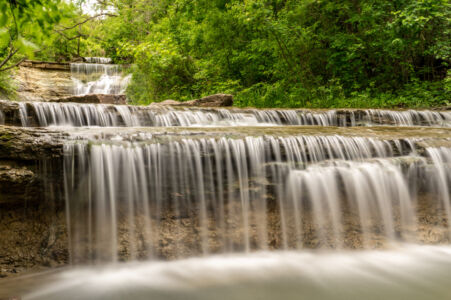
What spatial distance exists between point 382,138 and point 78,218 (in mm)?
4356

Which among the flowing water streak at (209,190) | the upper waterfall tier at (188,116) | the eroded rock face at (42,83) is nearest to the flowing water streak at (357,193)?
the flowing water streak at (209,190)

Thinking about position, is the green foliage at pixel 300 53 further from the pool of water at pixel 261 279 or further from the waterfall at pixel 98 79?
the pool of water at pixel 261 279

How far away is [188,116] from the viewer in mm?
7430

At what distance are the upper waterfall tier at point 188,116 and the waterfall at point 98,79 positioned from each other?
31.1ft

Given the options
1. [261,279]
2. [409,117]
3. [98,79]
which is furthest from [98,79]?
[261,279]

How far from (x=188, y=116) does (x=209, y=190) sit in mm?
3552

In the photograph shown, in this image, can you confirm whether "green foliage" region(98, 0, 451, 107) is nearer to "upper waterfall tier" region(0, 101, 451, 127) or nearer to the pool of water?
"upper waterfall tier" region(0, 101, 451, 127)

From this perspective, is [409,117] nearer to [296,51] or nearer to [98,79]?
[296,51]

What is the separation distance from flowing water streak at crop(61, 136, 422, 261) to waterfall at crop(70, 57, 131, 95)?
42.5 feet

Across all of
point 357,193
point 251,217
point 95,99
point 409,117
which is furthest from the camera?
point 95,99

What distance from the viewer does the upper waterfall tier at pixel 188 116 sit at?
21.4ft

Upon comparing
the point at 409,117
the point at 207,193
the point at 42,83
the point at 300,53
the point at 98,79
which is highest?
the point at 98,79

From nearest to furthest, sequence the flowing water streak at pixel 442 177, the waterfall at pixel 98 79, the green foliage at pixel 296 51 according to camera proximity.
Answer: the flowing water streak at pixel 442 177 < the green foliage at pixel 296 51 < the waterfall at pixel 98 79

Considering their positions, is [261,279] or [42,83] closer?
[261,279]
